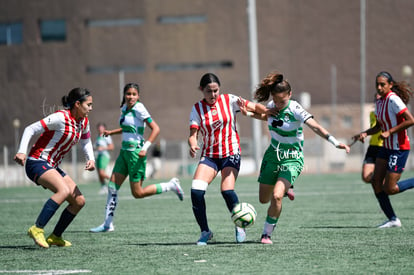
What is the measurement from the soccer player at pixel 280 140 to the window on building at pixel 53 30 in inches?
2063

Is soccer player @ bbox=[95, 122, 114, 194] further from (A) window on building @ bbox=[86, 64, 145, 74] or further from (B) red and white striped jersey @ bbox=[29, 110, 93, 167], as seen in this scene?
(A) window on building @ bbox=[86, 64, 145, 74]

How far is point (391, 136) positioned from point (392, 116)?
1.20 ft

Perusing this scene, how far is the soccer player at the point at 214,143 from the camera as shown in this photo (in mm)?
9414

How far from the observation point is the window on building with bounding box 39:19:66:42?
60.0 metres

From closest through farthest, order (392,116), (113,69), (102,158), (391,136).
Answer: (392,116), (391,136), (102,158), (113,69)

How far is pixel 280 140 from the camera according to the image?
9508 millimetres

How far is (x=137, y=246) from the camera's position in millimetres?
9453

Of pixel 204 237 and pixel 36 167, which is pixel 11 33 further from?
pixel 204 237

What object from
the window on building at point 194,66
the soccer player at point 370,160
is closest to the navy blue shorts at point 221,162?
the soccer player at point 370,160

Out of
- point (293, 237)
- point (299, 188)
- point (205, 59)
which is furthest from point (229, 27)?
point (293, 237)

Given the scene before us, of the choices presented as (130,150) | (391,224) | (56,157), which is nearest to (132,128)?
(130,150)

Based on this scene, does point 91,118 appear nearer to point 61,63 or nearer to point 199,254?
point 61,63

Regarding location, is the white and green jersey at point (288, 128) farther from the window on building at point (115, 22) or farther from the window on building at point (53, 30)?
the window on building at point (53, 30)

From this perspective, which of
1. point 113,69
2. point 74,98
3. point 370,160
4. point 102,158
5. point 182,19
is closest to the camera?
point 74,98
